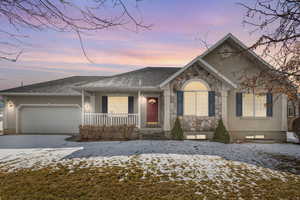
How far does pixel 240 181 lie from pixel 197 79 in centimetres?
666

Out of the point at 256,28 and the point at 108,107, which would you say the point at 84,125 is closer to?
the point at 108,107

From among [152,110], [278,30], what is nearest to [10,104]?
[152,110]

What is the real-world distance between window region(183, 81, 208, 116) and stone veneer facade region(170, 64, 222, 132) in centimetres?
31

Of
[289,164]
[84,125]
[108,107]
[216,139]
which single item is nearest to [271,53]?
[289,164]

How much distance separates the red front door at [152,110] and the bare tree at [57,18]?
937cm

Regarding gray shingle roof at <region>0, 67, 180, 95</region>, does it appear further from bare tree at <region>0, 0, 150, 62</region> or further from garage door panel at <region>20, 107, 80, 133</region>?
bare tree at <region>0, 0, 150, 62</region>

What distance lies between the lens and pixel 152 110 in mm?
11852

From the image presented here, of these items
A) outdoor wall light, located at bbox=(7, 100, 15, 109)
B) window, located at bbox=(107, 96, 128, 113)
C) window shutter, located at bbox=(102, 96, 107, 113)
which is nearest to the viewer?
window shutter, located at bbox=(102, 96, 107, 113)

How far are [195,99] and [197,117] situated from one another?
3.59 feet

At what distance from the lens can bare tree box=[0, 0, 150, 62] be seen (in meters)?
2.10

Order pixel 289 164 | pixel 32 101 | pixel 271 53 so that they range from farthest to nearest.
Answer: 1. pixel 32 101
2. pixel 289 164
3. pixel 271 53

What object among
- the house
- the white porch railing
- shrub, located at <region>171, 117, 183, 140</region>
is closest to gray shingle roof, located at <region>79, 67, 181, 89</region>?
the house

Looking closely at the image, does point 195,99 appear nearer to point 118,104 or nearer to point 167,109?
point 167,109

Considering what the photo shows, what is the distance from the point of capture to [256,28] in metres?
3.75
